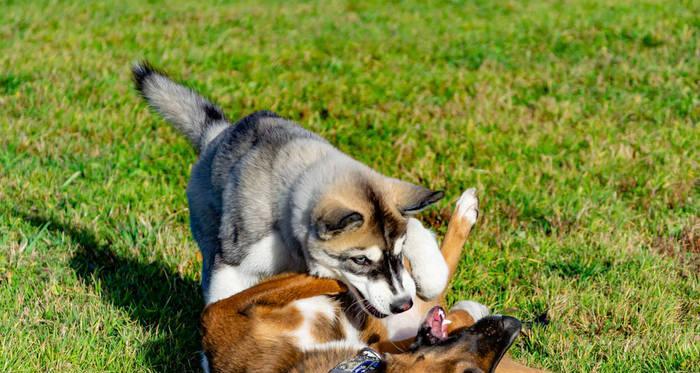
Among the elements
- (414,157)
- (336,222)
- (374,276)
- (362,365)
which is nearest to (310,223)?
(336,222)

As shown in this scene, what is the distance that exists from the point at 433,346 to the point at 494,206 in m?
2.39

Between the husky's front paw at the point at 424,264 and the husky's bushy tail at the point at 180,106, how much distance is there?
153 cm

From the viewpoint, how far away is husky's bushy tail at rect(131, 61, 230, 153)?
5.27 m

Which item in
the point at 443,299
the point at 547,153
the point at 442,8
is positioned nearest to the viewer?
the point at 443,299

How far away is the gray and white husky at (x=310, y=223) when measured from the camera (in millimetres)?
4078

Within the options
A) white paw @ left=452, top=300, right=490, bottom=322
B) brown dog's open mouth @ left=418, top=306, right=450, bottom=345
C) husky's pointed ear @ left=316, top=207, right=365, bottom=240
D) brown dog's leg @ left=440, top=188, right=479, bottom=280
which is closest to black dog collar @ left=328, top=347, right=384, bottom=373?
brown dog's open mouth @ left=418, top=306, right=450, bottom=345

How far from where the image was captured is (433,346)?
3652mm

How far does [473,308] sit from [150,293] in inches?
74.3

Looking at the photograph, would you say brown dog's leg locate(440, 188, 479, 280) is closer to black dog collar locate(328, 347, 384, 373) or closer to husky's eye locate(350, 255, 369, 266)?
husky's eye locate(350, 255, 369, 266)

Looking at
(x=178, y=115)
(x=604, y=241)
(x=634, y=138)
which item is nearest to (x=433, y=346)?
(x=604, y=241)

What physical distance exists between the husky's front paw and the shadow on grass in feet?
4.05

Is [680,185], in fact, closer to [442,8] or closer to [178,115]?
[178,115]

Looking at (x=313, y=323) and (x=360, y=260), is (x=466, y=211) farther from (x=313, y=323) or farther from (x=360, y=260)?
(x=313, y=323)

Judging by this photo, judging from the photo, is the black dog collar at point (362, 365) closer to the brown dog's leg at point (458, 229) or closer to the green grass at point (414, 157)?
the green grass at point (414, 157)
